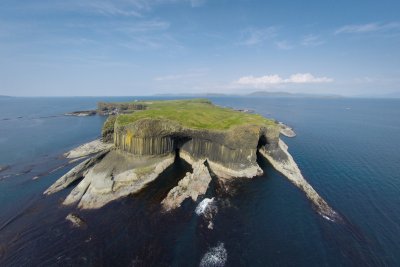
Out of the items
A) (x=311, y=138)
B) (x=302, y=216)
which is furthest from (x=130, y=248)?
(x=311, y=138)

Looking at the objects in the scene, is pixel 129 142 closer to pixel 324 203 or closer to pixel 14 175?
pixel 14 175

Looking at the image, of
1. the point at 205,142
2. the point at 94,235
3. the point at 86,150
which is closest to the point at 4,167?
the point at 86,150

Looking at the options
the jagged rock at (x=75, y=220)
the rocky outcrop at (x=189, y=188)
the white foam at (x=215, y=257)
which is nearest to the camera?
the white foam at (x=215, y=257)

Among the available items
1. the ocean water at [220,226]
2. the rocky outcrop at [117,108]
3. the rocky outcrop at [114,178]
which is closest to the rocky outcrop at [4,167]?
the ocean water at [220,226]

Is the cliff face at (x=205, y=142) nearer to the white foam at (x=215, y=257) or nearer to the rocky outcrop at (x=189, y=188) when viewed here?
the rocky outcrop at (x=189, y=188)

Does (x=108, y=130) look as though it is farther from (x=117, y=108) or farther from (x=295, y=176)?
(x=117, y=108)

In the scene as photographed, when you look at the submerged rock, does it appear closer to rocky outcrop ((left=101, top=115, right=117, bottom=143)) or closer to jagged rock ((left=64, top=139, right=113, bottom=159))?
jagged rock ((left=64, top=139, right=113, bottom=159))
